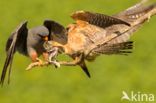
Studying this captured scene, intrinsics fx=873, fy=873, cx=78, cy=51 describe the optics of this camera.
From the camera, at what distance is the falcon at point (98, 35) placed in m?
5.39

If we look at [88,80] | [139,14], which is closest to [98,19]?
[139,14]

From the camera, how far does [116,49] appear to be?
5391 millimetres

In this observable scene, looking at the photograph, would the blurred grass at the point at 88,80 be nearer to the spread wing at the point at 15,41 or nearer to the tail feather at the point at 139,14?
the tail feather at the point at 139,14

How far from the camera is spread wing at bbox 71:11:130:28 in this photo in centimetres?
539

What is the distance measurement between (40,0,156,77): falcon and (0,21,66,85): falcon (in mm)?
60

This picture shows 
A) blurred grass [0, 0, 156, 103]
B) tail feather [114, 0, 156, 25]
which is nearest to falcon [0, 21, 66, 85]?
tail feather [114, 0, 156, 25]

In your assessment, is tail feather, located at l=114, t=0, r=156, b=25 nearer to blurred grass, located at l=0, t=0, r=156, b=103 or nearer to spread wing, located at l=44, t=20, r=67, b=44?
spread wing, located at l=44, t=20, r=67, b=44

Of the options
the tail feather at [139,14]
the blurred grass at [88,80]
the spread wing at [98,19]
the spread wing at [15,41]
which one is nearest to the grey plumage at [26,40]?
the spread wing at [15,41]

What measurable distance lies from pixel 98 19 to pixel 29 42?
20.4 inches

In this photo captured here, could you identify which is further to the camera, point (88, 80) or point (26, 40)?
point (88, 80)

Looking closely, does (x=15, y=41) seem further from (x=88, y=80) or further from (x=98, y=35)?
(x=88, y=80)

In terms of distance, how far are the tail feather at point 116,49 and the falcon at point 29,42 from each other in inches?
13.3

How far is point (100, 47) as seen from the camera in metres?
5.45

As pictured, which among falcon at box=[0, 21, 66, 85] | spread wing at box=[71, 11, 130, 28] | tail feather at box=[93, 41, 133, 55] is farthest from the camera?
falcon at box=[0, 21, 66, 85]
